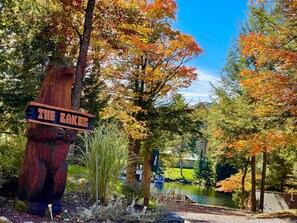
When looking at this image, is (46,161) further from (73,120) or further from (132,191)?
(132,191)

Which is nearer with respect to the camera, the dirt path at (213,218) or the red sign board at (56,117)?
the red sign board at (56,117)

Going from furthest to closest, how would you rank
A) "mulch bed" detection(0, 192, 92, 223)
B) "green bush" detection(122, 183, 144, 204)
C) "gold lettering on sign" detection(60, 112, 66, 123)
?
"green bush" detection(122, 183, 144, 204) → "gold lettering on sign" detection(60, 112, 66, 123) → "mulch bed" detection(0, 192, 92, 223)

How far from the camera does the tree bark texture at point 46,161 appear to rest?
398 centimetres

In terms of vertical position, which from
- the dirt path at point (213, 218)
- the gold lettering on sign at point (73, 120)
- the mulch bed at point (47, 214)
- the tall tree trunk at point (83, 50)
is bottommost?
the dirt path at point (213, 218)

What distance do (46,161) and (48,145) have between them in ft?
0.62

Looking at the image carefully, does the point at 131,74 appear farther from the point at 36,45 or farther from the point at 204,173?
the point at 204,173

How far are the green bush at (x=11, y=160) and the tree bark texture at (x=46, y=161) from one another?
50cm

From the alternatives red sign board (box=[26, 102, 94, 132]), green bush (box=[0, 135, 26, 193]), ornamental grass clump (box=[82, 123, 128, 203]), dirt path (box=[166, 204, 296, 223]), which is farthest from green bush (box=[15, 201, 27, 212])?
dirt path (box=[166, 204, 296, 223])

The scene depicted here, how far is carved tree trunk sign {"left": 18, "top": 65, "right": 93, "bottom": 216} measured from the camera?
3979 millimetres

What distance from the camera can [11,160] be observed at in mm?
4777

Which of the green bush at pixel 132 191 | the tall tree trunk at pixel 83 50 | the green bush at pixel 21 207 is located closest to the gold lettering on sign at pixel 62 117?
the green bush at pixel 21 207

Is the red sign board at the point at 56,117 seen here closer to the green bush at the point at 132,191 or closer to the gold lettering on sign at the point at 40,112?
the gold lettering on sign at the point at 40,112

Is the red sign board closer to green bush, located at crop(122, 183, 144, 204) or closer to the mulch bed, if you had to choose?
the mulch bed

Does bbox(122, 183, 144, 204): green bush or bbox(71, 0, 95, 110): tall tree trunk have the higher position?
bbox(71, 0, 95, 110): tall tree trunk
